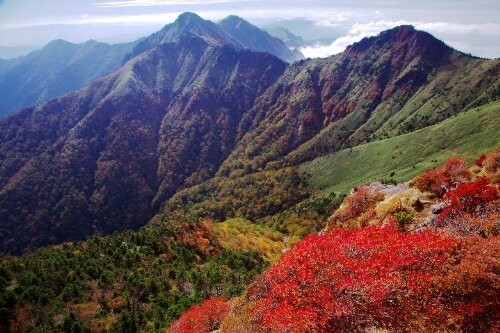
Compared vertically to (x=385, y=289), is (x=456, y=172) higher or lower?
higher

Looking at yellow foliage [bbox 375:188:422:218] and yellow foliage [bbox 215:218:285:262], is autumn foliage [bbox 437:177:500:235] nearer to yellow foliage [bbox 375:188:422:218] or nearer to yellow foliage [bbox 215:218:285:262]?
yellow foliage [bbox 375:188:422:218]

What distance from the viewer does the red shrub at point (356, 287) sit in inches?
1352

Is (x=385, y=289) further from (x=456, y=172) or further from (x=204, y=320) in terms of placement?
(x=456, y=172)

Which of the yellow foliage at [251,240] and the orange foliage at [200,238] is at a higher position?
the orange foliage at [200,238]

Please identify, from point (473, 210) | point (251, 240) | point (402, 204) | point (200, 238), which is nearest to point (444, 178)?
point (402, 204)

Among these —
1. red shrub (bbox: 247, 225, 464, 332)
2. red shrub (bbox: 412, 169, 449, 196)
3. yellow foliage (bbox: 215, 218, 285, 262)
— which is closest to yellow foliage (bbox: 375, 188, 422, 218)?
red shrub (bbox: 412, 169, 449, 196)

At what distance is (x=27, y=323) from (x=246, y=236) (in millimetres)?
105048

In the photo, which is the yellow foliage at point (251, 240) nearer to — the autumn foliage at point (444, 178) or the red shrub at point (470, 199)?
the autumn foliage at point (444, 178)

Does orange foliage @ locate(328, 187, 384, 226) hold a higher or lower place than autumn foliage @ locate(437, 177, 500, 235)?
lower

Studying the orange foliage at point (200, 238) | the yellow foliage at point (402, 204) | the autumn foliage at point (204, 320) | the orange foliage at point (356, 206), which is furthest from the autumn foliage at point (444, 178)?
the orange foliage at point (200, 238)

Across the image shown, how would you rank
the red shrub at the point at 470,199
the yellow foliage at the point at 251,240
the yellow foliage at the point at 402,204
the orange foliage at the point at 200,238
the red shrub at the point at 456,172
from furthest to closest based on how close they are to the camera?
the yellow foliage at the point at 251,240
the orange foliage at the point at 200,238
the red shrub at the point at 456,172
the yellow foliage at the point at 402,204
the red shrub at the point at 470,199

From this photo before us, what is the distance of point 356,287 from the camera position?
36.8 meters

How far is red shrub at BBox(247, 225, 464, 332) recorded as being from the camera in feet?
113

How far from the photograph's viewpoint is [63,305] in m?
89.7
